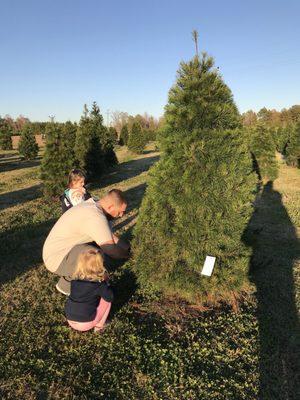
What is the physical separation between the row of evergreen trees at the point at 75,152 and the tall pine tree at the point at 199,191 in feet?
32.7

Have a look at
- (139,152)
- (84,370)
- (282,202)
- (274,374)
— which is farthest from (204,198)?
(139,152)

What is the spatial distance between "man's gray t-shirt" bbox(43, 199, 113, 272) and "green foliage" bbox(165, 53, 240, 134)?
1800 mm

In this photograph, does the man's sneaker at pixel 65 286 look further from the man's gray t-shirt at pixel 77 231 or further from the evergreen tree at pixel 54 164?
the evergreen tree at pixel 54 164

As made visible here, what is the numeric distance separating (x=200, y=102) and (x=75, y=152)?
15064 mm

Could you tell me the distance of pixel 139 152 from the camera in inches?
1465

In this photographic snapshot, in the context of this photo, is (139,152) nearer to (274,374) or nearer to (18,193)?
(18,193)

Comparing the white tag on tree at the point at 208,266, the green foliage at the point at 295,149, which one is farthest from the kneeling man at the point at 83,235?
the green foliage at the point at 295,149

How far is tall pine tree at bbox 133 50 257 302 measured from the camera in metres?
4.85

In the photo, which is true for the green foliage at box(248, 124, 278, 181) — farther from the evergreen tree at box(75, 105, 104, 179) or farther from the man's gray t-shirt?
the man's gray t-shirt

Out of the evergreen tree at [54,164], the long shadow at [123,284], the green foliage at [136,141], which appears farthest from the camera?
the green foliage at [136,141]

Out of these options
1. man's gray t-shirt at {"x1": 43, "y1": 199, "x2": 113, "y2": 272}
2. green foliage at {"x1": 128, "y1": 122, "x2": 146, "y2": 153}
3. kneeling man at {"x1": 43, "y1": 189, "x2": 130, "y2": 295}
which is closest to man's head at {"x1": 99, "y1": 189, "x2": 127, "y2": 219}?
kneeling man at {"x1": 43, "y1": 189, "x2": 130, "y2": 295}

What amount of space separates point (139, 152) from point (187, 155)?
32.7 m

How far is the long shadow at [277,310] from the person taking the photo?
148 inches

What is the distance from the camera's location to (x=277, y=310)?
526 centimetres
